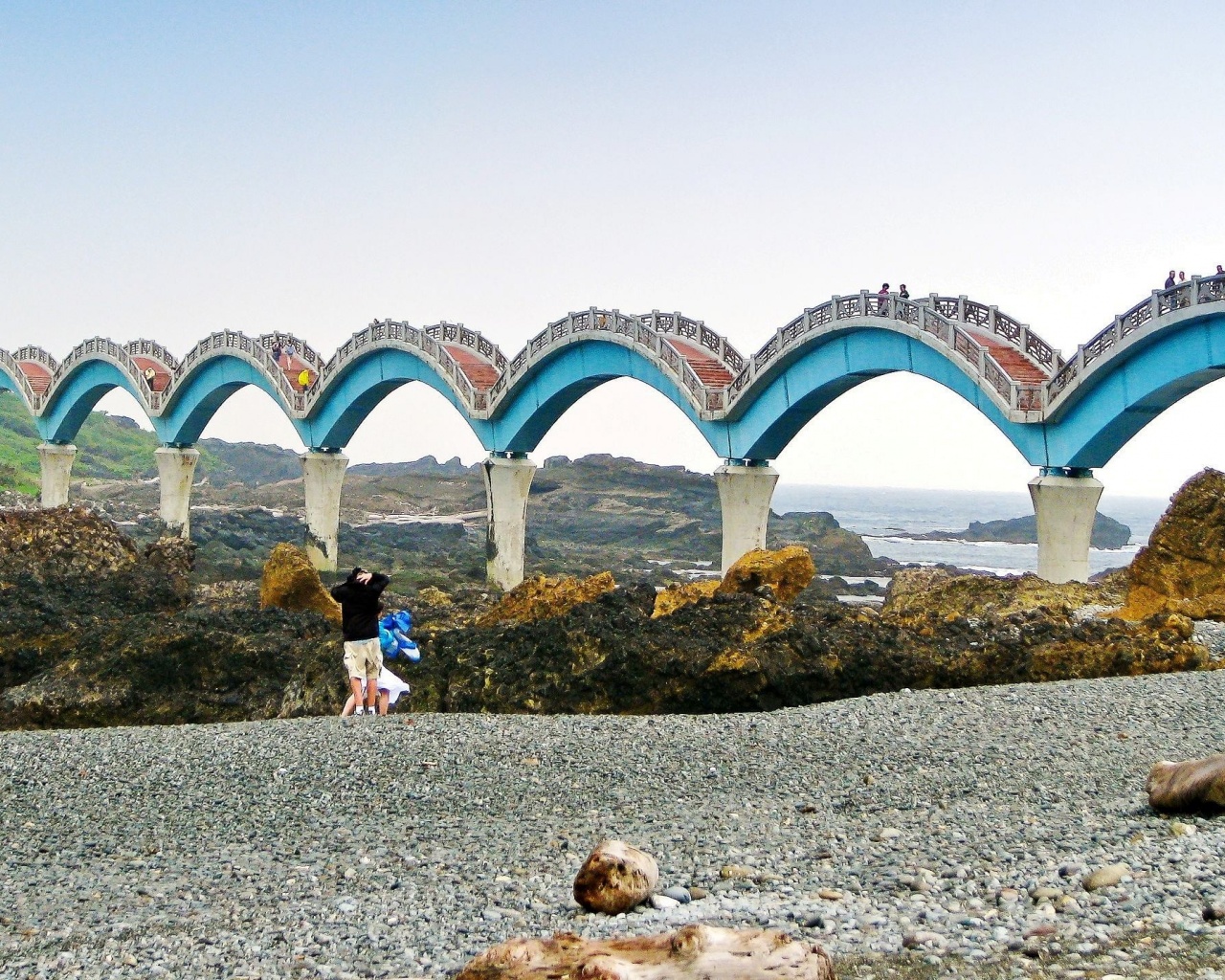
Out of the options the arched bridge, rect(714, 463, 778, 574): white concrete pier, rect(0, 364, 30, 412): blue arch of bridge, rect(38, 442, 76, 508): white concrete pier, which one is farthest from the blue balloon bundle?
rect(0, 364, 30, 412): blue arch of bridge

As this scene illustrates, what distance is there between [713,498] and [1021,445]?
144 feet

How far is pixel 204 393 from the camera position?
4472 centimetres

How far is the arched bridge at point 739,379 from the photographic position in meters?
20.6

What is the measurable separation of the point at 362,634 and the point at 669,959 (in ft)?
25.1

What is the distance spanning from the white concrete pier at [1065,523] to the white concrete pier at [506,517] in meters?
15.2

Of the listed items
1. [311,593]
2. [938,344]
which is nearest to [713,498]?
[938,344]

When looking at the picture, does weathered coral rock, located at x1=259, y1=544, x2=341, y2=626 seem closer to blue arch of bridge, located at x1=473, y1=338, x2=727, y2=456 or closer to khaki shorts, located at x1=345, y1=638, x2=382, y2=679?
khaki shorts, located at x1=345, y1=638, x2=382, y2=679

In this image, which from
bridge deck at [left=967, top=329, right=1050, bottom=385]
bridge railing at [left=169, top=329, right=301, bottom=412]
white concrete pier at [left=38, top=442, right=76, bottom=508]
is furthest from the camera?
white concrete pier at [left=38, top=442, right=76, bottom=508]

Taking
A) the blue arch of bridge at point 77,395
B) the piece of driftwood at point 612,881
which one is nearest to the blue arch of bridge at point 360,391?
the blue arch of bridge at point 77,395

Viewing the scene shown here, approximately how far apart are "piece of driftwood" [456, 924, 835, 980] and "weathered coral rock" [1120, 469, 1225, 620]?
1300 centimetres

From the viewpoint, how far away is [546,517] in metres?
65.1

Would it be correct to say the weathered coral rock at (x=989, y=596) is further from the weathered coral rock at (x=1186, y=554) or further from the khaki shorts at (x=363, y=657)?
the khaki shorts at (x=363, y=657)

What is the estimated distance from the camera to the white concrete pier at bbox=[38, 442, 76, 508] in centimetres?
5518

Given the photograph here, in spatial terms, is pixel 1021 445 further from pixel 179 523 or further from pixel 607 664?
pixel 179 523
